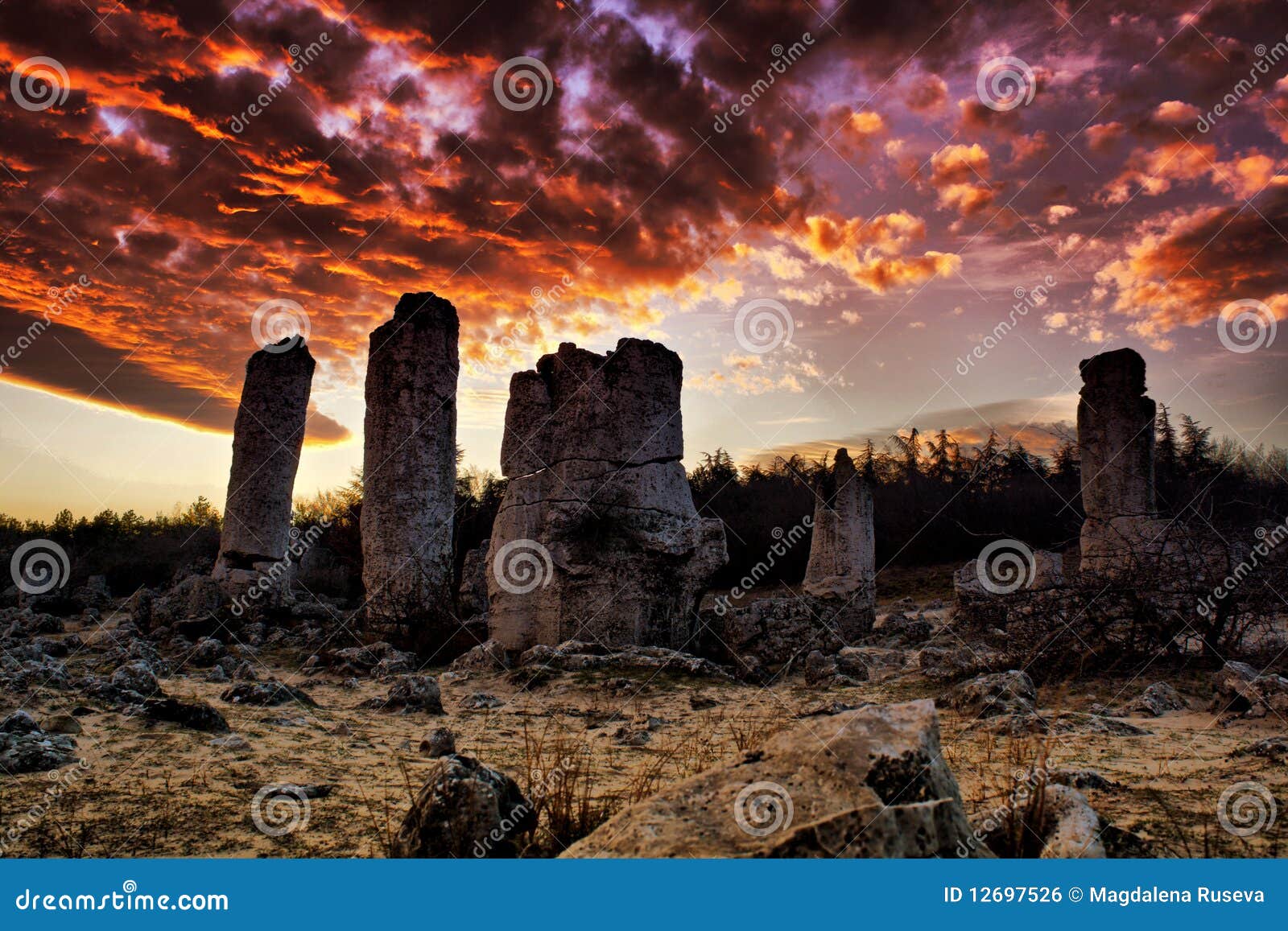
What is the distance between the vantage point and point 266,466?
1340 cm

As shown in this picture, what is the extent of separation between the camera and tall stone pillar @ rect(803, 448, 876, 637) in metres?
14.1

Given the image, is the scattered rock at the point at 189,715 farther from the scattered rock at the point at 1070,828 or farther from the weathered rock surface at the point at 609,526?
the weathered rock surface at the point at 609,526

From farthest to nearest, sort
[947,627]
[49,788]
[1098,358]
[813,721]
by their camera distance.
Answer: [1098,358]
[947,627]
[49,788]
[813,721]

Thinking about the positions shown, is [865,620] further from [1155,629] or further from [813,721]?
[813,721]

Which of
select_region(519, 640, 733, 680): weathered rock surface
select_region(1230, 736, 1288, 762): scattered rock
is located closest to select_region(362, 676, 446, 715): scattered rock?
select_region(519, 640, 733, 680): weathered rock surface

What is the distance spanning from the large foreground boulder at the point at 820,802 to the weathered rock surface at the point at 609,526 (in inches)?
278

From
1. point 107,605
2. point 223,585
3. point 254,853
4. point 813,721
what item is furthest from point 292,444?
point 813,721

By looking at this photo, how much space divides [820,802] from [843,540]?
501 inches

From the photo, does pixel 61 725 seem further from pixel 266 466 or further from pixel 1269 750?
pixel 266 466

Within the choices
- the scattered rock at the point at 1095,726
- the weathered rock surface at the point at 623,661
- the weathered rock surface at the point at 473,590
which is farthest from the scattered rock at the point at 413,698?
the weathered rock surface at the point at 473,590

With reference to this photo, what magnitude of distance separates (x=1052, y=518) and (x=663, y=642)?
1802 cm

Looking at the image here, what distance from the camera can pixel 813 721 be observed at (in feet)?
8.25

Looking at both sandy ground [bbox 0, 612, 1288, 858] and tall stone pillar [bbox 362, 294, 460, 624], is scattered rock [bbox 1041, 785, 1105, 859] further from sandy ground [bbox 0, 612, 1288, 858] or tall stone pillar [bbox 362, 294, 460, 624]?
tall stone pillar [bbox 362, 294, 460, 624]

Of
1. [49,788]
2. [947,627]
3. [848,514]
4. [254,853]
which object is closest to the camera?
[254,853]
